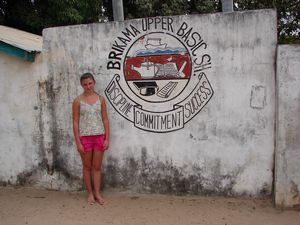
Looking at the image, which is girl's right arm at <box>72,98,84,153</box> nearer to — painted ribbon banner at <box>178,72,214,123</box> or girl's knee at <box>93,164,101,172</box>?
girl's knee at <box>93,164,101,172</box>

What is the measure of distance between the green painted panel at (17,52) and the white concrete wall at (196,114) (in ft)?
0.69

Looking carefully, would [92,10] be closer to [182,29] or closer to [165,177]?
[182,29]

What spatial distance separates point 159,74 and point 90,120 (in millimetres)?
951

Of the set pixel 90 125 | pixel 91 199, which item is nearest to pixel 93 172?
pixel 91 199

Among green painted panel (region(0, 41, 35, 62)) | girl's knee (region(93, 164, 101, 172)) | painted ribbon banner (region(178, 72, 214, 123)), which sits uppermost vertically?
green painted panel (region(0, 41, 35, 62))

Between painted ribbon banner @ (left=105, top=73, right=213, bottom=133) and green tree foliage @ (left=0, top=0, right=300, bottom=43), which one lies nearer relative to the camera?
painted ribbon banner @ (left=105, top=73, right=213, bottom=133)

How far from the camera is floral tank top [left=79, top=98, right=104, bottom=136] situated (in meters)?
4.80

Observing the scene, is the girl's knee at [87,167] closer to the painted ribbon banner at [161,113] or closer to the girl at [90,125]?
the girl at [90,125]

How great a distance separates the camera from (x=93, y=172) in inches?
199

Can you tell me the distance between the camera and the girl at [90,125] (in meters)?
4.80

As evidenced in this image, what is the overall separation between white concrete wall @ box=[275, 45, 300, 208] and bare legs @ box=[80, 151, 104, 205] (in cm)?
199

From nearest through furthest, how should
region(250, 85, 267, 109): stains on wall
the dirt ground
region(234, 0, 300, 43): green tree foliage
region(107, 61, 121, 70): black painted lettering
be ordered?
the dirt ground → region(250, 85, 267, 109): stains on wall → region(107, 61, 121, 70): black painted lettering → region(234, 0, 300, 43): green tree foliage

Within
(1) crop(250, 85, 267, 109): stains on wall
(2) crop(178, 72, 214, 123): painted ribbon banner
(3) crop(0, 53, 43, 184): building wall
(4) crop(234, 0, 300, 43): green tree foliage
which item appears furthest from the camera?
(4) crop(234, 0, 300, 43): green tree foliage

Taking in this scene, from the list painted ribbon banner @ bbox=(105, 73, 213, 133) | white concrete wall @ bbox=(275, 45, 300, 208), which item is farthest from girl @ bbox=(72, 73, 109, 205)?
white concrete wall @ bbox=(275, 45, 300, 208)
